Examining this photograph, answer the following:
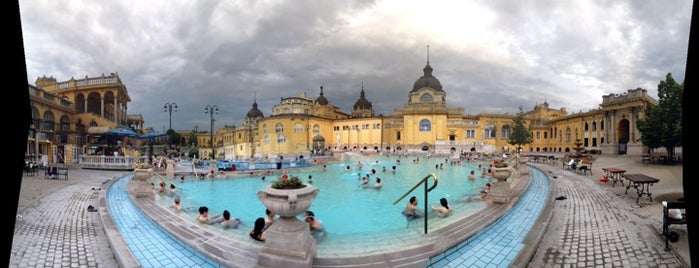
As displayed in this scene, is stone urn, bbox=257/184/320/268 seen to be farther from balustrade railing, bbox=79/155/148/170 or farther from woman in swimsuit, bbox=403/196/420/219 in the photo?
balustrade railing, bbox=79/155/148/170

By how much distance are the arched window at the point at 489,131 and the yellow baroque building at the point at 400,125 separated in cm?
17

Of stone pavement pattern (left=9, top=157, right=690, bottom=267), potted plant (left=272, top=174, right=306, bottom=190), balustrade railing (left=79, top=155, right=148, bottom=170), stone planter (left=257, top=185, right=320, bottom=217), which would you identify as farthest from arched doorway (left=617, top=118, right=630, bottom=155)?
balustrade railing (left=79, top=155, right=148, bottom=170)

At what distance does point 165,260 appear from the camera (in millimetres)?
5254

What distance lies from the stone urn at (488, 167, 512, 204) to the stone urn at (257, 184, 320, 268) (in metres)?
6.60

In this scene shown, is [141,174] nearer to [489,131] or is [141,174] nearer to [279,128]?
[279,128]

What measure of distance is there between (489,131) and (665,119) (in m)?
35.1

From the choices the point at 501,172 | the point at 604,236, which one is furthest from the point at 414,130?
the point at 604,236

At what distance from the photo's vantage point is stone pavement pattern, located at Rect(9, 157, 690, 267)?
206 inches

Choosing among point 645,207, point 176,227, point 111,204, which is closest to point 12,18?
point 176,227

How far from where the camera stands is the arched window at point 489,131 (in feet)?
179

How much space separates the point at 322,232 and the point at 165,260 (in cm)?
366

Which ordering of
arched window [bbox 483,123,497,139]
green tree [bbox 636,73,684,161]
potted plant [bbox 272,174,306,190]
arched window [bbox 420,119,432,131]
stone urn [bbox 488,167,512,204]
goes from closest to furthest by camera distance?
potted plant [bbox 272,174,306,190], stone urn [bbox 488,167,512,204], green tree [bbox 636,73,684,161], arched window [bbox 420,119,432,131], arched window [bbox 483,123,497,139]

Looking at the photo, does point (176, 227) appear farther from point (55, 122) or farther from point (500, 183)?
point (55, 122)

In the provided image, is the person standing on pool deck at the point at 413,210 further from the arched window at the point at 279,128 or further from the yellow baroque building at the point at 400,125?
the arched window at the point at 279,128
